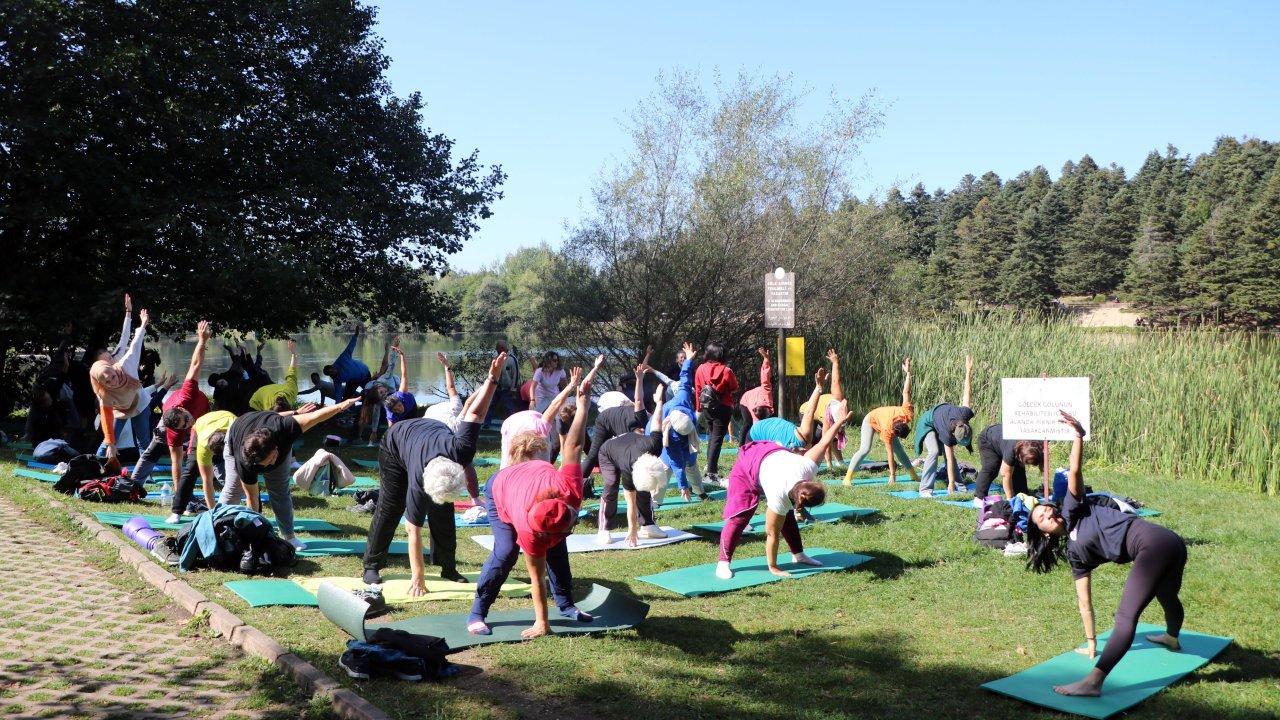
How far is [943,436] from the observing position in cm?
1127

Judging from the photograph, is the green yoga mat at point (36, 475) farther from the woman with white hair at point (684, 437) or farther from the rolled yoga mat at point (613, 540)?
the woman with white hair at point (684, 437)

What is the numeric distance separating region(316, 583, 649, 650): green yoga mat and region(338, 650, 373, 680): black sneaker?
150mm

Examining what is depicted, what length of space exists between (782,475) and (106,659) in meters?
4.80

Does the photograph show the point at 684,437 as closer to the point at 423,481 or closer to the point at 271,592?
the point at 423,481

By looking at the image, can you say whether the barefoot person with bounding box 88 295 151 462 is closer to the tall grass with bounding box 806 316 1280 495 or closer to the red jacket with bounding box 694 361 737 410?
the red jacket with bounding box 694 361 737 410

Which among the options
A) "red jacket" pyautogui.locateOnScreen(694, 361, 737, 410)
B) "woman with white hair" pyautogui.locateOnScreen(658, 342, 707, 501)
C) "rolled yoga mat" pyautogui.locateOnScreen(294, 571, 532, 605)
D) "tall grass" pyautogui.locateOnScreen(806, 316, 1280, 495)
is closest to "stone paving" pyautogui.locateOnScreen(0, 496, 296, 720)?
"rolled yoga mat" pyautogui.locateOnScreen(294, 571, 532, 605)

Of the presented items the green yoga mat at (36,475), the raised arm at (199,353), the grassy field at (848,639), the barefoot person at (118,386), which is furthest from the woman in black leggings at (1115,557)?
the green yoga mat at (36,475)

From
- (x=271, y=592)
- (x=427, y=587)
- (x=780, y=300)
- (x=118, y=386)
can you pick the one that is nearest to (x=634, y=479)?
(x=427, y=587)

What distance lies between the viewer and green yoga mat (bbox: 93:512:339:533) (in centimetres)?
932

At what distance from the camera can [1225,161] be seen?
2776 inches

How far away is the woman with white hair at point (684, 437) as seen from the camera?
1068cm

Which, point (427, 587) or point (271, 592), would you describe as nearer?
point (271, 592)

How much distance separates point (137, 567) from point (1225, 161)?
265ft

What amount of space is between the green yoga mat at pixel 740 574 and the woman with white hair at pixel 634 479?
0.89 metres
